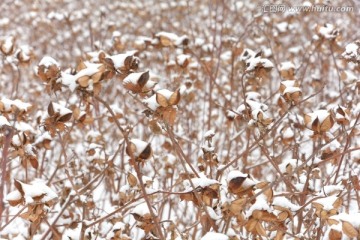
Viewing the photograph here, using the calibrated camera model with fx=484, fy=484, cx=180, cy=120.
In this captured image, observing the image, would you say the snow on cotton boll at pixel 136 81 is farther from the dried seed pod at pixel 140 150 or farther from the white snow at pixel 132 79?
the dried seed pod at pixel 140 150

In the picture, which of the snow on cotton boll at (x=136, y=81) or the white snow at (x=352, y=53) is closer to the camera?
the snow on cotton boll at (x=136, y=81)

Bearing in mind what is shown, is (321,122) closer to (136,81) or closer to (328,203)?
(328,203)

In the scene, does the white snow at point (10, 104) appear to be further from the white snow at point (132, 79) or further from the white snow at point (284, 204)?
the white snow at point (284, 204)

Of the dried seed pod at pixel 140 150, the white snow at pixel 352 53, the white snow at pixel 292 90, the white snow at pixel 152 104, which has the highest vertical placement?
the white snow at pixel 352 53

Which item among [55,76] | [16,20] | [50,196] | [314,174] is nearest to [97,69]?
[55,76]

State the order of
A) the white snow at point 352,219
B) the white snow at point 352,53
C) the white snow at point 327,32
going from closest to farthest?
the white snow at point 352,219, the white snow at point 352,53, the white snow at point 327,32

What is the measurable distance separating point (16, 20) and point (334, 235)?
6384mm

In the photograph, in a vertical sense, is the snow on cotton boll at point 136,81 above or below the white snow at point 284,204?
above

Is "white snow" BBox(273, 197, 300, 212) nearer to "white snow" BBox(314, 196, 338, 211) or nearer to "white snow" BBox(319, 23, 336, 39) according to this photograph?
"white snow" BBox(314, 196, 338, 211)

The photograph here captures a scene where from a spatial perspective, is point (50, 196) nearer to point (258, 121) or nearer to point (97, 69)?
point (97, 69)

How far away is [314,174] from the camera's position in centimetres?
156

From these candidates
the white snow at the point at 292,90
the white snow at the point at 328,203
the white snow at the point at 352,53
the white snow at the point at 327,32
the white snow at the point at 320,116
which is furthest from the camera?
the white snow at the point at 327,32

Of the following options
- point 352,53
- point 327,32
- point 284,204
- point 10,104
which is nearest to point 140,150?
point 284,204

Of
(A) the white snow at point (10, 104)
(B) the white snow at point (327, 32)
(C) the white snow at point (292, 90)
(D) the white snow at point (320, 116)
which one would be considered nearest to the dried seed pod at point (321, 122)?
(D) the white snow at point (320, 116)
